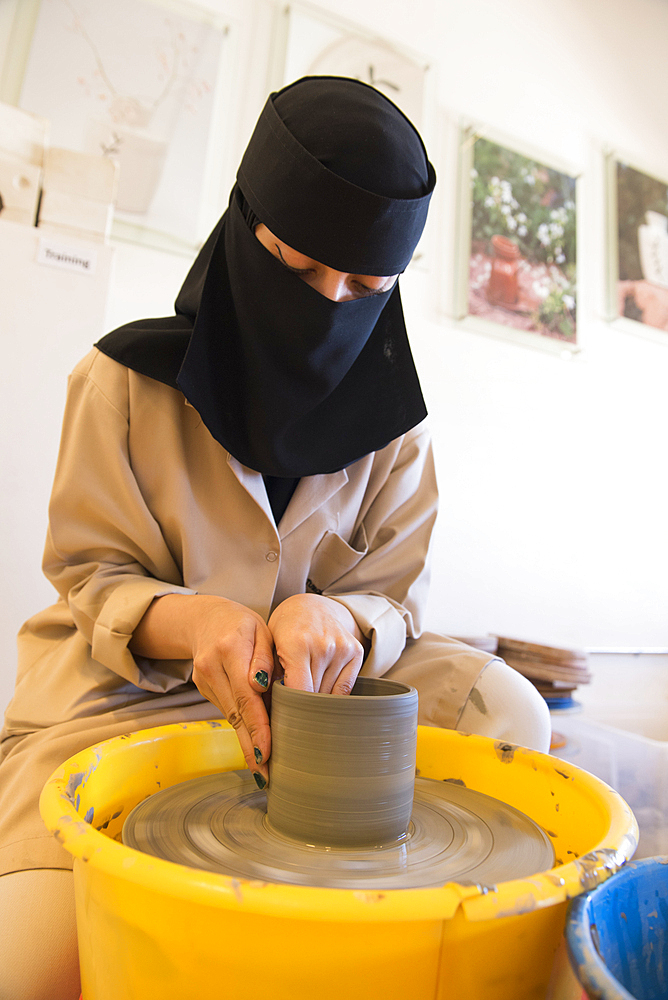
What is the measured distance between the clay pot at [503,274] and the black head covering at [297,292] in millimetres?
1718

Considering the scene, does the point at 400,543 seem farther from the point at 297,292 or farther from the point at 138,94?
the point at 138,94

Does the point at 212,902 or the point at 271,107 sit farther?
the point at 271,107

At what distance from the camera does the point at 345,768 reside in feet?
1.65

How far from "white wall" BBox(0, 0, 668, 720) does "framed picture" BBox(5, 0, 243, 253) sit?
131mm

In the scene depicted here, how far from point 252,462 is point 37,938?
1.71ft

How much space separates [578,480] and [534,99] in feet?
5.28

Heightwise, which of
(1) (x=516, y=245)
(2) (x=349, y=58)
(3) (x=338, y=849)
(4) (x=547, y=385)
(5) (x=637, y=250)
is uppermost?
(2) (x=349, y=58)

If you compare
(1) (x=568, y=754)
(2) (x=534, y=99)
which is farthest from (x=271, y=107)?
(2) (x=534, y=99)

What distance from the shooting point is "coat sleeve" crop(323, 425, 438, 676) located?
877 millimetres

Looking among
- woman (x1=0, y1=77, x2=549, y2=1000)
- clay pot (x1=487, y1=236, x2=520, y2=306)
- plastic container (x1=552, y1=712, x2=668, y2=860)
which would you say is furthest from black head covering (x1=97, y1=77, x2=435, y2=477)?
clay pot (x1=487, y1=236, x2=520, y2=306)

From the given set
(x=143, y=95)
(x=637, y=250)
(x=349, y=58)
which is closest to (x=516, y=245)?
(x=637, y=250)

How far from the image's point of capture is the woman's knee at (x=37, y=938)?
1.79 ft

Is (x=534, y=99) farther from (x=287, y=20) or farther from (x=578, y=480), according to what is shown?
(x=578, y=480)

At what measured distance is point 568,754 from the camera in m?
1.51
